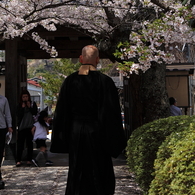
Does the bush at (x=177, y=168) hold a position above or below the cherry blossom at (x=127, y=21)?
below

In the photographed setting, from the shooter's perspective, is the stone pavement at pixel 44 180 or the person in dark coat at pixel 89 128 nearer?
the person in dark coat at pixel 89 128

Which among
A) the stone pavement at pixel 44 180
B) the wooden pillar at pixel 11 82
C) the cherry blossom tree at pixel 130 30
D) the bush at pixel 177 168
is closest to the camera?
the bush at pixel 177 168

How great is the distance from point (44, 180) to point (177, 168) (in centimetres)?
480

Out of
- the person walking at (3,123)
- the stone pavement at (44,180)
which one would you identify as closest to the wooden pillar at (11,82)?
the stone pavement at (44,180)

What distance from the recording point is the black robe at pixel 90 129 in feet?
15.0

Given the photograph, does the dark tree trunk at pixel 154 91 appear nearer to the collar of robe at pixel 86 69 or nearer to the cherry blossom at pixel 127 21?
Answer: the cherry blossom at pixel 127 21

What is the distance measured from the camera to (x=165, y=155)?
14.0 feet

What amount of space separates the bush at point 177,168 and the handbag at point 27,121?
5.82 m

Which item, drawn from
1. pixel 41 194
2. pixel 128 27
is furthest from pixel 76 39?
pixel 41 194

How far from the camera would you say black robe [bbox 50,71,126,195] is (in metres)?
4.58

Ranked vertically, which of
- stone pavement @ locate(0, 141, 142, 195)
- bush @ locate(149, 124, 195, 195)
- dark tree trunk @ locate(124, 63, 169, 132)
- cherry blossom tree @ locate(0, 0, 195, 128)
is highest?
cherry blossom tree @ locate(0, 0, 195, 128)

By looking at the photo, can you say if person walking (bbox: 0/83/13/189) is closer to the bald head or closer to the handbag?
the handbag

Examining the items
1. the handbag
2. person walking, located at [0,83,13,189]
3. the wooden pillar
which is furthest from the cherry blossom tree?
the handbag

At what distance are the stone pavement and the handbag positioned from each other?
0.90 metres
